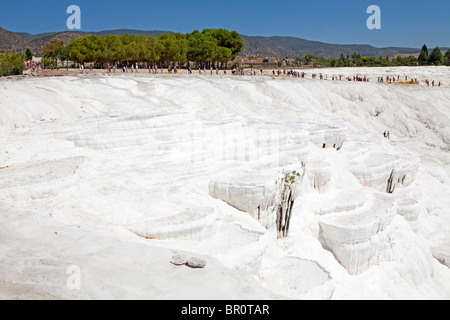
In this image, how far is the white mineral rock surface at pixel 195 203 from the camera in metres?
6.13

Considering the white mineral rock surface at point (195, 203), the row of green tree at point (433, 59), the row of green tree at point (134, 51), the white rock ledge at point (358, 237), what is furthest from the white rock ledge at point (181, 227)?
the row of green tree at point (433, 59)

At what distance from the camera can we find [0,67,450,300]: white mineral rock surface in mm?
6129

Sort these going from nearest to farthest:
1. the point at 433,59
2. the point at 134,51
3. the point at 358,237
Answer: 1. the point at 358,237
2. the point at 134,51
3. the point at 433,59

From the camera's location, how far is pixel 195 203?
1005 cm

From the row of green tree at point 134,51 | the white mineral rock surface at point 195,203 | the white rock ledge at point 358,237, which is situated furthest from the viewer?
the row of green tree at point 134,51

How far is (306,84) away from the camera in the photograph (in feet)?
93.6

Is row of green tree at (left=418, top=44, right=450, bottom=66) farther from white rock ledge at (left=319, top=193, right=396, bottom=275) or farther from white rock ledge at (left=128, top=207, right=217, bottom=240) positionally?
white rock ledge at (left=128, top=207, right=217, bottom=240)

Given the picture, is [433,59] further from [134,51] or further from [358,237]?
[358,237]

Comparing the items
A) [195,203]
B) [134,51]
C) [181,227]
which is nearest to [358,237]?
[195,203]

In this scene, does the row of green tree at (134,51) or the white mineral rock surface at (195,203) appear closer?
the white mineral rock surface at (195,203)

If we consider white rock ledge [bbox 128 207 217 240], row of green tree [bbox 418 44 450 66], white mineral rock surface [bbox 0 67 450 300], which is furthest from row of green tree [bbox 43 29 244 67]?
row of green tree [bbox 418 44 450 66]

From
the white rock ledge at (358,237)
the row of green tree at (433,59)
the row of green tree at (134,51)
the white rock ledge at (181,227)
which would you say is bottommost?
the white rock ledge at (358,237)

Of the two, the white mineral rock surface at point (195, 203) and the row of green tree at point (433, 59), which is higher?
the row of green tree at point (433, 59)

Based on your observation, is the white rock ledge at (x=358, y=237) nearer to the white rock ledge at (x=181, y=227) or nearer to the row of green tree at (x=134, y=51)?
the white rock ledge at (x=181, y=227)
